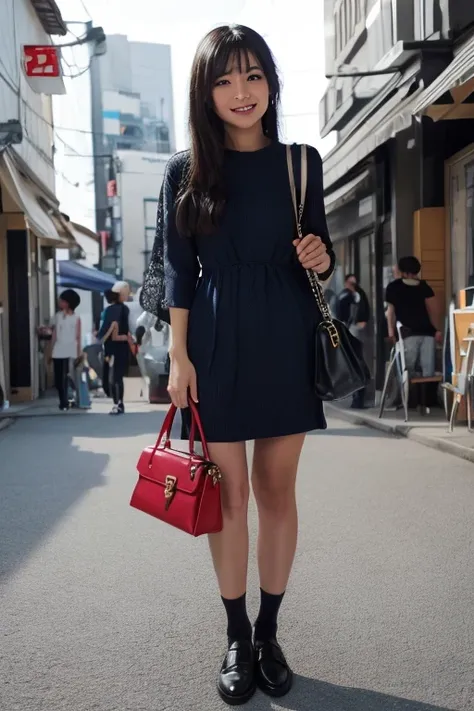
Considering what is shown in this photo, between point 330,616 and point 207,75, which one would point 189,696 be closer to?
point 330,616

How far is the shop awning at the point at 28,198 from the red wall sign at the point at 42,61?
271 cm

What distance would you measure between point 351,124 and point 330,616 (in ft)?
45.7

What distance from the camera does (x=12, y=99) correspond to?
17938mm

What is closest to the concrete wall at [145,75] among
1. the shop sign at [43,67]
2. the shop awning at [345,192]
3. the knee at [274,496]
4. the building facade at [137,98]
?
the building facade at [137,98]

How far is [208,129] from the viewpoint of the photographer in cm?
279

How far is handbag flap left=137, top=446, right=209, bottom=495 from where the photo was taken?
108 inches

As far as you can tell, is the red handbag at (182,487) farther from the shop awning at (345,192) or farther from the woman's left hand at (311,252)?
the shop awning at (345,192)

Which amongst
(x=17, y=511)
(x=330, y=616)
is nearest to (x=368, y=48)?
(x=17, y=511)

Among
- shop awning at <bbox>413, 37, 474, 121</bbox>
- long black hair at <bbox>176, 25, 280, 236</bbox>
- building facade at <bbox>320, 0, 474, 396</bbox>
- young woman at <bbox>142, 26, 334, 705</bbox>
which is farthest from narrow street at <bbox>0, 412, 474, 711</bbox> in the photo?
building facade at <bbox>320, 0, 474, 396</bbox>

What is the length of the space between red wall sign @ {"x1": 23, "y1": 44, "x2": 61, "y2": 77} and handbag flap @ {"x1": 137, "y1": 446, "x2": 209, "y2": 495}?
719 inches

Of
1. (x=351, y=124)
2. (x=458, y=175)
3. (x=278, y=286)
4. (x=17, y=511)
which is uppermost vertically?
(x=351, y=124)

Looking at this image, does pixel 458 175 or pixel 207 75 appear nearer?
pixel 207 75

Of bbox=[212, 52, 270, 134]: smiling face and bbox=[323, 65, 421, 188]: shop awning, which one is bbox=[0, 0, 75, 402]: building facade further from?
bbox=[212, 52, 270, 134]: smiling face

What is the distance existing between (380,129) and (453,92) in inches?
100
